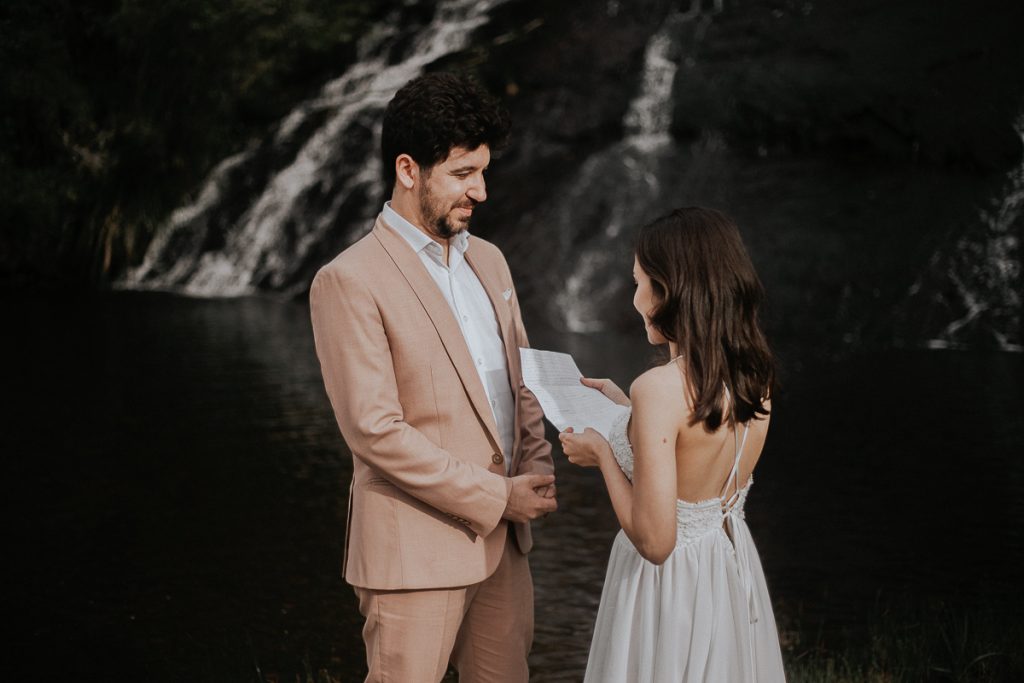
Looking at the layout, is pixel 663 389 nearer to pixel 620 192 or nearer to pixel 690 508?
pixel 690 508

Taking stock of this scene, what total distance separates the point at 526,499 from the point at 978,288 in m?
12.8

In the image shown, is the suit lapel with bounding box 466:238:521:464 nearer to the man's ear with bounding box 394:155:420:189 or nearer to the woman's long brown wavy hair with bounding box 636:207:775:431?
the man's ear with bounding box 394:155:420:189

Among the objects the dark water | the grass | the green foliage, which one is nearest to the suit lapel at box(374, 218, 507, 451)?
the dark water

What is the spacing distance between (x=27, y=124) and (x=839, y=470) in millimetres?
18802

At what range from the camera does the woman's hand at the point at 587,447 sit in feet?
9.45

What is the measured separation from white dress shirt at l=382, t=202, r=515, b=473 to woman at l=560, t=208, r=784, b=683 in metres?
0.29

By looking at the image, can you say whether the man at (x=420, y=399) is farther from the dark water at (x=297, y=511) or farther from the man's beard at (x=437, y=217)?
the dark water at (x=297, y=511)

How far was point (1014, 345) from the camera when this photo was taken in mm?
13906

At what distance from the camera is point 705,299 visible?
2674 mm

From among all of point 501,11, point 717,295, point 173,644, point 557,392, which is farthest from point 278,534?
point 501,11

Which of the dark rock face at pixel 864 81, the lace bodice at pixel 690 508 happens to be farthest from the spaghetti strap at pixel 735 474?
the dark rock face at pixel 864 81

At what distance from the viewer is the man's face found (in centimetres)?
300

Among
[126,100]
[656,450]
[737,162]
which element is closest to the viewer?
[656,450]

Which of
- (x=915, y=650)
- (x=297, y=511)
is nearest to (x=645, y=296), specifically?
(x=915, y=650)
